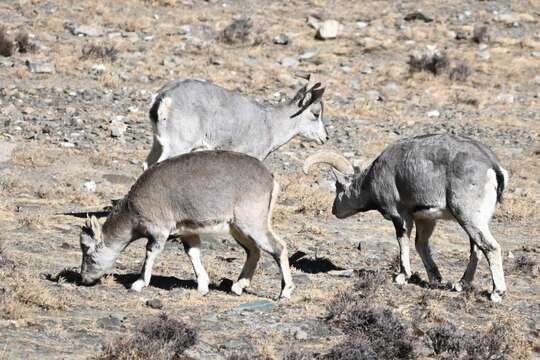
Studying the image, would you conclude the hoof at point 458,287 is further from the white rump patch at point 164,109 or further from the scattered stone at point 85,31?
the scattered stone at point 85,31

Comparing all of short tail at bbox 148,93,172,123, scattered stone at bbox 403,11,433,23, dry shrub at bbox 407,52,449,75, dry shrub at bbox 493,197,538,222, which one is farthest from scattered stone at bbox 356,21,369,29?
short tail at bbox 148,93,172,123

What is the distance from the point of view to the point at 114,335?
10734 mm

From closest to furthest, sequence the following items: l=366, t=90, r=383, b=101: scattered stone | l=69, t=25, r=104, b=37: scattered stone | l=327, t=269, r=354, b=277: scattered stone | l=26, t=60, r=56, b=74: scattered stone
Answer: l=327, t=269, r=354, b=277: scattered stone
l=26, t=60, r=56, b=74: scattered stone
l=366, t=90, r=383, b=101: scattered stone
l=69, t=25, r=104, b=37: scattered stone

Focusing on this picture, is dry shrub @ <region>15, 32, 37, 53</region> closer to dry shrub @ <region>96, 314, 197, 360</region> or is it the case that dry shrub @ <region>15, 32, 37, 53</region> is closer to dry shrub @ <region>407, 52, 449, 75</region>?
dry shrub @ <region>407, 52, 449, 75</region>

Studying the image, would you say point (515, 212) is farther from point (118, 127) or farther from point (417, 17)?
point (417, 17)

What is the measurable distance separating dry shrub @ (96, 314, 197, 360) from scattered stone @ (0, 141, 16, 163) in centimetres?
1035

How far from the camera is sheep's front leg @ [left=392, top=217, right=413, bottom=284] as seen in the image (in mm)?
13961

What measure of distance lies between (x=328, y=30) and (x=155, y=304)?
21.4 metres

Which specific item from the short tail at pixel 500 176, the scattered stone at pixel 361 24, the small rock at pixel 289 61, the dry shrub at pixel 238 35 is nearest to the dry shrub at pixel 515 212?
the short tail at pixel 500 176

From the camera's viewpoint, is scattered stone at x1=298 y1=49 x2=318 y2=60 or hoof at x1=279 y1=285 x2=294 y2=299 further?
scattered stone at x1=298 y1=49 x2=318 y2=60

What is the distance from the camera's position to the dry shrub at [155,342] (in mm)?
9953

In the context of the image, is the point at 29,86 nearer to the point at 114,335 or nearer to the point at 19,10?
the point at 19,10

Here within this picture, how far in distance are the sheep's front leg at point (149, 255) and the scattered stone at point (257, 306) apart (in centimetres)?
115

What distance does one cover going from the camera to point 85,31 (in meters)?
30.4
